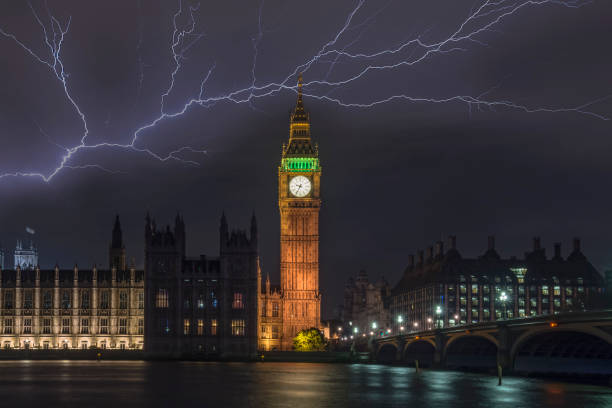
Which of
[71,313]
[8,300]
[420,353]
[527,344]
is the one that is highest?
[8,300]

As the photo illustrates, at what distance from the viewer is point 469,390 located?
281 feet

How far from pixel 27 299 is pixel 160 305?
1315 inches

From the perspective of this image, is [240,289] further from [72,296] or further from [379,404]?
[379,404]

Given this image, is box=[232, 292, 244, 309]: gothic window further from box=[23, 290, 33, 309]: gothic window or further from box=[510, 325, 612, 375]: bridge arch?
box=[510, 325, 612, 375]: bridge arch

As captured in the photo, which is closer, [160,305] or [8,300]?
[160,305]

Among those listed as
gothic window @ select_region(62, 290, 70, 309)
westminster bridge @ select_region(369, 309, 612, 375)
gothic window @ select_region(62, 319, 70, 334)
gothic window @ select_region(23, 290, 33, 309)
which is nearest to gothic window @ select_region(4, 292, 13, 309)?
gothic window @ select_region(23, 290, 33, 309)

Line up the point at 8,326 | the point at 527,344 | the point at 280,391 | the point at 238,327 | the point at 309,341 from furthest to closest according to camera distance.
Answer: the point at 8,326, the point at 309,341, the point at 238,327, the point at 527,344, the point at 280,391

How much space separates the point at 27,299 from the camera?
19525 cm

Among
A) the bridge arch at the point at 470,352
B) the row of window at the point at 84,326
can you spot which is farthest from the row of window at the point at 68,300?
the bridge arch at the point at 470,352

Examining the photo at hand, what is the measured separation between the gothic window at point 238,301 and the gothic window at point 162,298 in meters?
12.2

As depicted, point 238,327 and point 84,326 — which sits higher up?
point 238,327

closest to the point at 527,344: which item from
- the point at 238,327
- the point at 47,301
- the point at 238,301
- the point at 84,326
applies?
the point at 238,327

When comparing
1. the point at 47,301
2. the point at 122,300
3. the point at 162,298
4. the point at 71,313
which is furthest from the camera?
the point at 122,300

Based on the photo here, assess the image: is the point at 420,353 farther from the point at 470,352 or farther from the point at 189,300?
the point at 189,300
